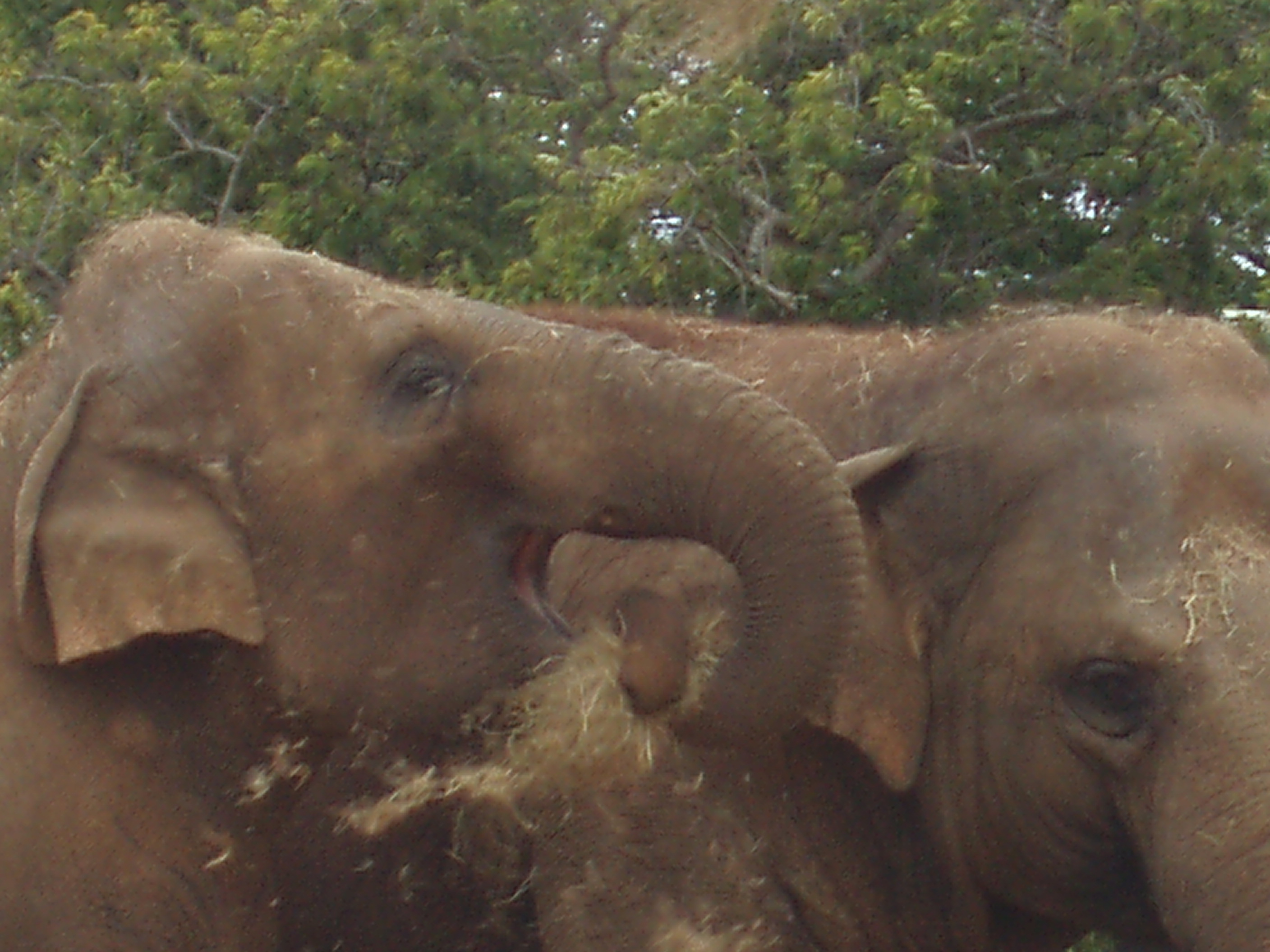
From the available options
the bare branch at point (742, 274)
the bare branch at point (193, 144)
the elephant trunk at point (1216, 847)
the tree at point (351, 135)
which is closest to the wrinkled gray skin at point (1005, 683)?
the elephant trunk at point (1216, 847)

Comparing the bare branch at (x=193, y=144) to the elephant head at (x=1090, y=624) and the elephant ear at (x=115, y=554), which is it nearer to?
the elephant head at (x=1090, y=624)

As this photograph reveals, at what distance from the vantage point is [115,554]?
121 inches

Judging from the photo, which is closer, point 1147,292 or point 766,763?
point 766,763

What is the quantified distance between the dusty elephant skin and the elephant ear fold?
523mm

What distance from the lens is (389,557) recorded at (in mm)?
3191

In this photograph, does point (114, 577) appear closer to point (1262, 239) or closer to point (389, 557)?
point (389, 557)

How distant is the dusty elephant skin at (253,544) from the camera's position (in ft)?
10.1

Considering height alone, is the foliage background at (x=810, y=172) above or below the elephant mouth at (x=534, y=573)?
below

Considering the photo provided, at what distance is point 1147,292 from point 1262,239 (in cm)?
65

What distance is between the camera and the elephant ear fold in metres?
3.60

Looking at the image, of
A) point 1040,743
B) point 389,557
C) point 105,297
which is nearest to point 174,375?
point 105,297

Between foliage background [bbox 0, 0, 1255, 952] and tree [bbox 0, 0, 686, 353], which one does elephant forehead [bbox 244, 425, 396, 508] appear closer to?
foliage background [bbox 0, 0, 1255, 952]

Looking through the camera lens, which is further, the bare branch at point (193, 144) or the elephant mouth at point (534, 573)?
the bare branch at point (193, 144)

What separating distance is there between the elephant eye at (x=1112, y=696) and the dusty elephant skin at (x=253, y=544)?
2.07ft
